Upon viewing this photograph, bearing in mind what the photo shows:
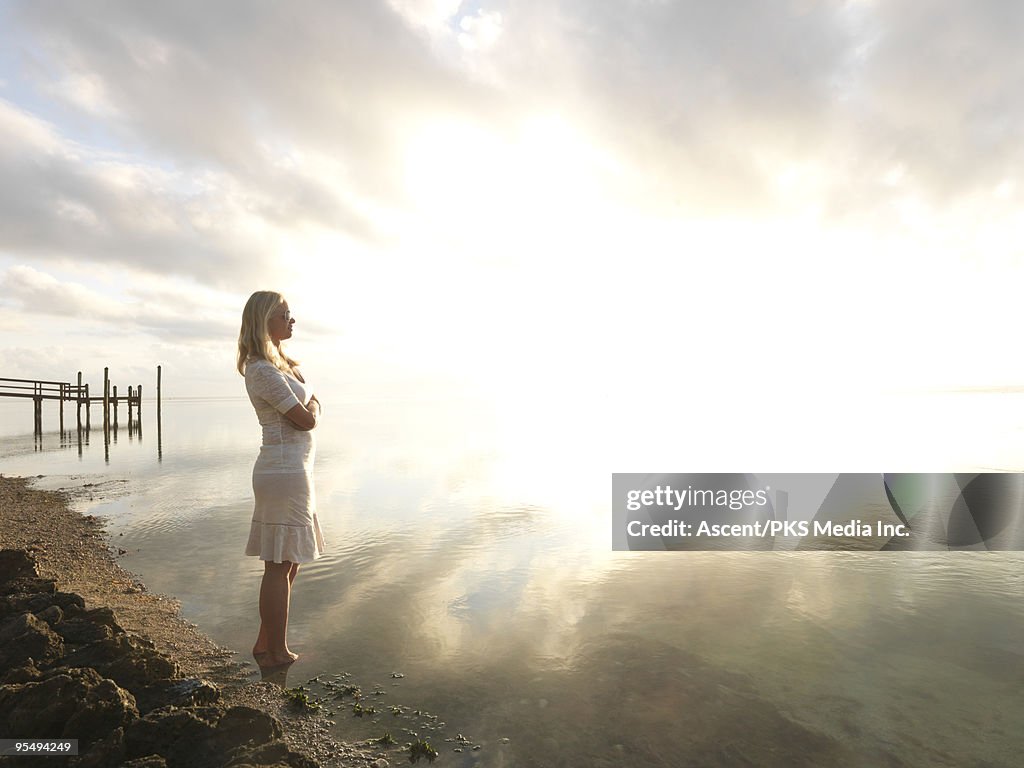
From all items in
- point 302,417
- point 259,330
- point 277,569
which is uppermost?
point 259,330

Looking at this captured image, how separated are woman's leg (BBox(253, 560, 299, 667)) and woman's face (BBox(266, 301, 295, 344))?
62.9 inches

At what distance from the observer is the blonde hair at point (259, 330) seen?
4094 millimetres

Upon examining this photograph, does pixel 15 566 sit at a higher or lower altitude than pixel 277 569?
lower

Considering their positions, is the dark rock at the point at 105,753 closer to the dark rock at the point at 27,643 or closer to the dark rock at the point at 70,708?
the dark rock at the point at 70,708

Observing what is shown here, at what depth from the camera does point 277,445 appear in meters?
4.14

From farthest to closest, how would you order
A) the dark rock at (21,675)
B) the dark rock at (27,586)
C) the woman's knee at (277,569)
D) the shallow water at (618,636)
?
the dark rock at (27,586), the woman's knee at (277,569), the shallow water at (618,636), the dark rock at (21,675)

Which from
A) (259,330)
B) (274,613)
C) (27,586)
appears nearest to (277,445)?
(259,330)

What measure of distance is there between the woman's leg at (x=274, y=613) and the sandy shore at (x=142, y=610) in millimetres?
150

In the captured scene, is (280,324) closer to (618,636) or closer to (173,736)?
(173,736)

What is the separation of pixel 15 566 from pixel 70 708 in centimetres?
305

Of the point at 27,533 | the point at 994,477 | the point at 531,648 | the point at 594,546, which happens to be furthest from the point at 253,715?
the point at 994,477

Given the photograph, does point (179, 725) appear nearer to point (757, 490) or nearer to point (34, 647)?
point (34, 647)

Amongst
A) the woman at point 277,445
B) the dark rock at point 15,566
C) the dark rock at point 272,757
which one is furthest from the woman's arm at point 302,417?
the dark rock at point 15,566

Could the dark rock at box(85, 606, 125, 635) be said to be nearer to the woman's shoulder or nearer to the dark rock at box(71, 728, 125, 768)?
the dark rock at box(71, 728, 125, 768)
